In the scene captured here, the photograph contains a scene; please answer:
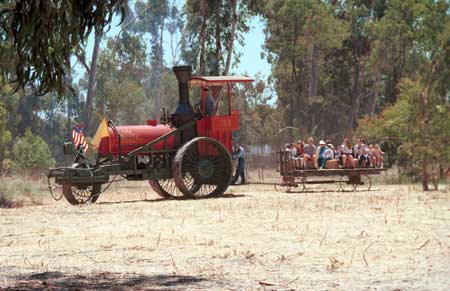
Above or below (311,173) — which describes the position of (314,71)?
above

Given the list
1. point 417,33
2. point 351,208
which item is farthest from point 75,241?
point 417,33

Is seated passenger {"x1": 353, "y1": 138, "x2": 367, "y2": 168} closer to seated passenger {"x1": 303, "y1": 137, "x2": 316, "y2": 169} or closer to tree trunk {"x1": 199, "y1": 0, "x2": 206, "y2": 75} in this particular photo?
seated passenger {"x1": 303, "y1": 137, "x2": 316, "y2": 169}

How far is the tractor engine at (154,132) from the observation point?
22.2m

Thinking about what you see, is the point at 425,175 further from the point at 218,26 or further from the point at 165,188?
the point at 218,26

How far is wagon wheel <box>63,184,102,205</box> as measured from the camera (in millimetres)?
22031

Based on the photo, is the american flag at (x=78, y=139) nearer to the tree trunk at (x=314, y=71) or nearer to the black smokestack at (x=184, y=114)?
the black smokestack at (x=184, y=114)

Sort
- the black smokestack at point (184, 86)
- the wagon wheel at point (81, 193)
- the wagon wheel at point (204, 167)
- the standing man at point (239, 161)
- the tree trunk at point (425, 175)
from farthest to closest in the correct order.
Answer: the standing man at point (239, 161)
the tree trunk at point (425, 175)
the black smokestack at point (184, 86)
the wagon wheel at point (204, 167)
the wagon wheel at point (81, 193)

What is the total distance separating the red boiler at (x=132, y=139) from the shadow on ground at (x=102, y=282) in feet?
39.6

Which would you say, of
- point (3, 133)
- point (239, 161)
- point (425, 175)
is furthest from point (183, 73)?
point (3, 133)

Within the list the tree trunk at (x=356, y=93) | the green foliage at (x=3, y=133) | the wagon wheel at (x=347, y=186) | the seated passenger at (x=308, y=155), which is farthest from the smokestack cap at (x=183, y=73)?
the tree trunk at (x=356, y=93)

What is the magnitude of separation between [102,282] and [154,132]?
13.4 metres

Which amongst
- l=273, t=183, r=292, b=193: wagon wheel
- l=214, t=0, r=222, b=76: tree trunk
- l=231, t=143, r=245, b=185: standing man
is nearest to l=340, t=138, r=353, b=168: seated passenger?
l=273, t=183, r=292, b=193: wagon wheel

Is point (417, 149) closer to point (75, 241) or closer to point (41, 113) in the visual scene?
point (75, 241)

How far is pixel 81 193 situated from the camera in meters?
22.6
